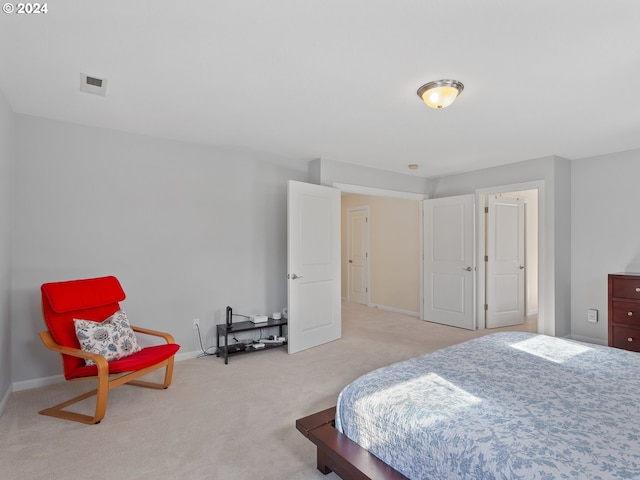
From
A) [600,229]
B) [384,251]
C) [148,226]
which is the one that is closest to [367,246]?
[384,251]

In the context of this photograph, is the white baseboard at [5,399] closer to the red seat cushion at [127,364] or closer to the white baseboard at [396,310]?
the red seat cushion at [127,364]

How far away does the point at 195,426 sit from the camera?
92.6 inches

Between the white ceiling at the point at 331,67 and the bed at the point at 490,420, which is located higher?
the white ceiling at the point at 331,67

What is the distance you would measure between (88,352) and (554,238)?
4.95m

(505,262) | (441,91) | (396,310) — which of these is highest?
(441,91)

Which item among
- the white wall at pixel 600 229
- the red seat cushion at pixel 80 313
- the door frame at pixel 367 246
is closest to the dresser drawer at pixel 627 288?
the white wall at pixel 600 229

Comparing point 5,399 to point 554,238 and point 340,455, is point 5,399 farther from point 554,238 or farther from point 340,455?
point 554,238

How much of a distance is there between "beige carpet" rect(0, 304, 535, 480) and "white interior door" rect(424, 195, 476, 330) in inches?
74.7

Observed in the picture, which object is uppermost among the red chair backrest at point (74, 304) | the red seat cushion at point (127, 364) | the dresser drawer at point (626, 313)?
the red chair backrest at point (74, 304)

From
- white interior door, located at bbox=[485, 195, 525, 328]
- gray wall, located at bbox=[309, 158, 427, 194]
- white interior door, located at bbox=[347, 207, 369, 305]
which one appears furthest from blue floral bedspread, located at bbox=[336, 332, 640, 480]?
white interior door, located at bbox=[347, 207, 369, 305]

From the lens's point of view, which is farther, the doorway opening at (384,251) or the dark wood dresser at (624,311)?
the doorway opening at (384,251)

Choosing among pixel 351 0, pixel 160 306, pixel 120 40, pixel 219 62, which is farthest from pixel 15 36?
pixel 160 306

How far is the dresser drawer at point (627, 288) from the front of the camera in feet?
11.7

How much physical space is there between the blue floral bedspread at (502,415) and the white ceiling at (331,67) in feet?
5.93
